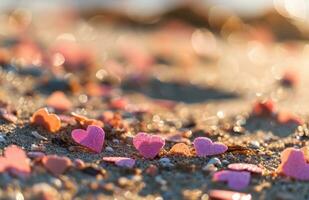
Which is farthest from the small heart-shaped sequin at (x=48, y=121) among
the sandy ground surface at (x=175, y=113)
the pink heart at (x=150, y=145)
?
the pink heart at (x=150, y=145)

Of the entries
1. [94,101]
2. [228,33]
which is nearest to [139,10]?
[228,33]

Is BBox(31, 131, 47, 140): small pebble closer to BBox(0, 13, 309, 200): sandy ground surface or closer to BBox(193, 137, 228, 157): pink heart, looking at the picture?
BBox(0, 13, 309, 200): sandy ground surface

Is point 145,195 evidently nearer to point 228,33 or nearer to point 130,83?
point 130,83

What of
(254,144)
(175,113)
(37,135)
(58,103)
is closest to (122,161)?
(37,135)

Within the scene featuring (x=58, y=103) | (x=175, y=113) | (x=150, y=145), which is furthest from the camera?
(x=175, y=113)

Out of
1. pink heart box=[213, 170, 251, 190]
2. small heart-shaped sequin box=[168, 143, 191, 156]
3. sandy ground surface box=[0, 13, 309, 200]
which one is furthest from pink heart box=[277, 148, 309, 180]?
small heart-shaped sequin box=[168, 143, 191, 156]

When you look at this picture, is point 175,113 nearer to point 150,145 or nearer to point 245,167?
A: point 150,145

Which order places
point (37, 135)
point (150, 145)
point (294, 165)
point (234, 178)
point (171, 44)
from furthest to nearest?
point (171, 44), point (37, 135), point (150, 145), point (294, 165), point (234, 178)

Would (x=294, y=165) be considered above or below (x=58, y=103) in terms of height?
above
